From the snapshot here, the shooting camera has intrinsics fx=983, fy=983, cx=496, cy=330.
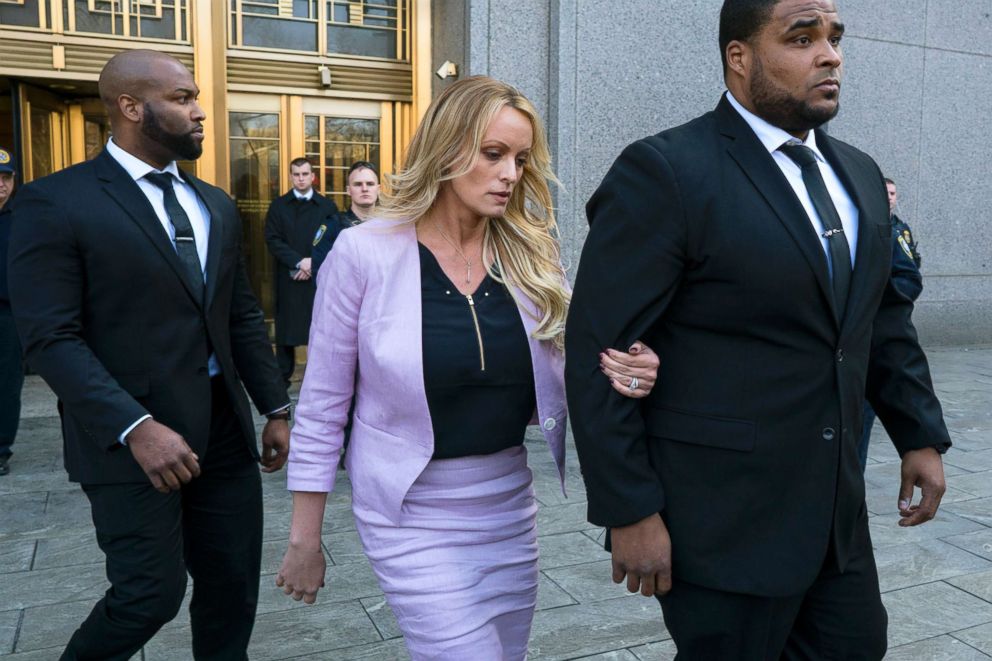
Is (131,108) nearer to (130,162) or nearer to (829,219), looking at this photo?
(130,162)

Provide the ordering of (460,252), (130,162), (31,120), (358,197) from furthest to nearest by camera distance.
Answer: (31,120)
(358,197)
(130,162)
(460,252)

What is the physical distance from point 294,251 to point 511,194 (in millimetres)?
6032

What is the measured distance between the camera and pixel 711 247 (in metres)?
1.94

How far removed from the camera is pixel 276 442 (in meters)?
3.19

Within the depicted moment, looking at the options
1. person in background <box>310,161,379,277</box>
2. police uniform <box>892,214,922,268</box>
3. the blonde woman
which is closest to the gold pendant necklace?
the blonde woman

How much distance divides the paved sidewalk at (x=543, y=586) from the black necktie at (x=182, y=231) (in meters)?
1.41

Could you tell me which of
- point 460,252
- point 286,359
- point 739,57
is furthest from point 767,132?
point 286,359

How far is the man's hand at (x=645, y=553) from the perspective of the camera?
1.98 m

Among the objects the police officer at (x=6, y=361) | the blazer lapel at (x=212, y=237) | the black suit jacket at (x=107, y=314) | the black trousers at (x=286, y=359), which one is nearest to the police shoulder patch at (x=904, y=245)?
the blazer lapel at (x=212, y=237)

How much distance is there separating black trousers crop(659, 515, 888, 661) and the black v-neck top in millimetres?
560

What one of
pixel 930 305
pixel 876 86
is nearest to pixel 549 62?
pixel 876 86

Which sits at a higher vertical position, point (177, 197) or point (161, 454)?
point (177, 197)

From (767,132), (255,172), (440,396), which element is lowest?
(440,396)

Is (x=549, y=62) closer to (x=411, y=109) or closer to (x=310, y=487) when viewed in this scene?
(x=411, y=109)
